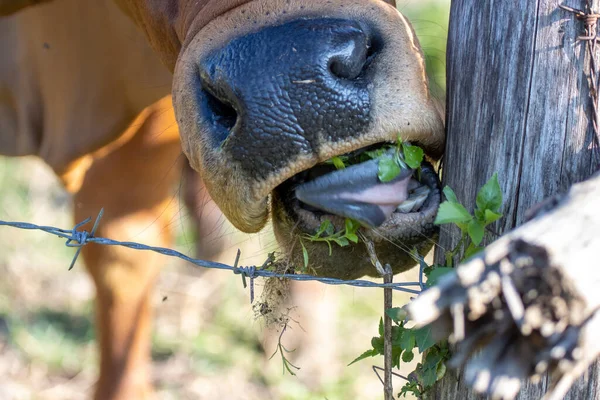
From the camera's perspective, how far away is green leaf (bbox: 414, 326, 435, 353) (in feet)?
4.62

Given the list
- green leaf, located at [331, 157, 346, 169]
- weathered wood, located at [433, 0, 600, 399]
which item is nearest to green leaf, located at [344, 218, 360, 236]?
green leaf, located at [331, 157, 346, 169]

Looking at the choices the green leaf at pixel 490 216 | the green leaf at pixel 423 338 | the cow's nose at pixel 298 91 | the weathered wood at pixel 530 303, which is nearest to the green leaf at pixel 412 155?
the cow's nose at pixel 298 91

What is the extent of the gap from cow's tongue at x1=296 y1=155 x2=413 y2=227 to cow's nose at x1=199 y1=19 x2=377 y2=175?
0.25 ft

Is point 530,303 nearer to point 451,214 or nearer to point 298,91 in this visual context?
point 451,214

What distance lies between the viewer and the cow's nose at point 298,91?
1.41 metres

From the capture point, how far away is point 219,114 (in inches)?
61.7

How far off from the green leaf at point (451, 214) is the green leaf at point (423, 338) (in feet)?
0.83

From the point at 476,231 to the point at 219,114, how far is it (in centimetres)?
61

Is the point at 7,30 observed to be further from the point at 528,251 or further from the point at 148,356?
the point at 528,251

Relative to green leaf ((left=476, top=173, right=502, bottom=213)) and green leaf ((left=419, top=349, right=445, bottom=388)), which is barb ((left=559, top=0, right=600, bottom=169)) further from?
green leaf ((left=419, top=349, right=445, bottom=388))

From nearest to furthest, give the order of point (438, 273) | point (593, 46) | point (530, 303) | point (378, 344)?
point (530, 303)
point (593, 46)
point (438, 273)
point (378, 344)

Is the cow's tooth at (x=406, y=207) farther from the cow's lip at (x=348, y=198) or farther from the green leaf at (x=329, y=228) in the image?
the green leaf at (x=329, y=228)

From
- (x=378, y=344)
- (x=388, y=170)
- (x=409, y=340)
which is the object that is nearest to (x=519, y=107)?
(x=388, y=170)

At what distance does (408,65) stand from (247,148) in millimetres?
380
